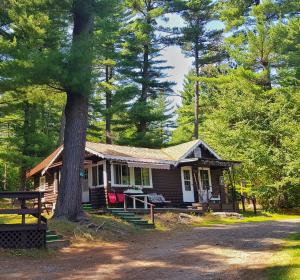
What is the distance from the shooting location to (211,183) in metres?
26.2

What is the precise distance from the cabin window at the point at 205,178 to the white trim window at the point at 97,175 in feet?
23.3

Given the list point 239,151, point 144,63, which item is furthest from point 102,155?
point 144,63

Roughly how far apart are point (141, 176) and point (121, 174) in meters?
1.43

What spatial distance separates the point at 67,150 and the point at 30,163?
1330 cm

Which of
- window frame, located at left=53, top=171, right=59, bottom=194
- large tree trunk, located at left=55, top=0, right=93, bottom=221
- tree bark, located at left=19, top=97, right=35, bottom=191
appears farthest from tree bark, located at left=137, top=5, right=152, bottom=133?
large tree trunk, located at left=55, top=0, right=93, bottom=221

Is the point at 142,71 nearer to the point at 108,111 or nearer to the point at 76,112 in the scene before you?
the point at 108,111

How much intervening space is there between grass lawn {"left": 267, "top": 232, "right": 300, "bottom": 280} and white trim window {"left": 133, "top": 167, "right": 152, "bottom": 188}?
12.9 m

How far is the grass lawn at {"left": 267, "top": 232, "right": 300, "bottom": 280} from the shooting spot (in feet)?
22.4

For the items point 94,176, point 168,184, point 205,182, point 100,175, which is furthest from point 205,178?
point 94,176

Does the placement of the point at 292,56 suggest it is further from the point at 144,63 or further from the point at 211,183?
the point at 144,63

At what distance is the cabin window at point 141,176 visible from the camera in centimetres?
2280

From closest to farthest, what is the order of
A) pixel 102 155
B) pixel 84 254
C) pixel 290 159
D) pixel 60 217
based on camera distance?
pixel 84 254 → pixel 60 217 → pixel 102 155 → pixel 290 159

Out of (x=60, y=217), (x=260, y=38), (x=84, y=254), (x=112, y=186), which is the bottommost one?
(x=84, y=254)

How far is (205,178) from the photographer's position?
85.4 feet
